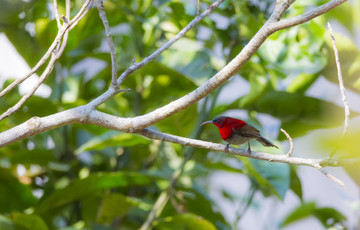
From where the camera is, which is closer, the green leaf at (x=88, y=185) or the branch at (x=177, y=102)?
the branch at (x=177, y=102)

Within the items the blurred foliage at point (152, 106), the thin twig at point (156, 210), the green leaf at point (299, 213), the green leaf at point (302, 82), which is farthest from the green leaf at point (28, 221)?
the green leaf at point (299, 213)

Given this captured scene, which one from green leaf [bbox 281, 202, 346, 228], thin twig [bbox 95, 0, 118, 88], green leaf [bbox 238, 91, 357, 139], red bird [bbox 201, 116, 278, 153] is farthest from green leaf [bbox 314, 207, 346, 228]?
thin twig [bbox 95, 0, 118, 88]

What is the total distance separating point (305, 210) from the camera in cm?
223

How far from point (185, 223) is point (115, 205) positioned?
265 millimetres

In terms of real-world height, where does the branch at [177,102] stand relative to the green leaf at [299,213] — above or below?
above

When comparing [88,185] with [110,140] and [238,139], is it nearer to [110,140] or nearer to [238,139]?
[110,140]

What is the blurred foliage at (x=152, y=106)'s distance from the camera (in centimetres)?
179

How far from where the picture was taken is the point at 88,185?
179 centimetres

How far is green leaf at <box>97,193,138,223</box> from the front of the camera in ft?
5.76

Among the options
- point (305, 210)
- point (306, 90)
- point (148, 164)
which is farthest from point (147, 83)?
point (305, 210)

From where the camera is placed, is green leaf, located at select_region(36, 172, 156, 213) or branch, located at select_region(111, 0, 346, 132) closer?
branch, located at select_region(111, 0, 346, 132)

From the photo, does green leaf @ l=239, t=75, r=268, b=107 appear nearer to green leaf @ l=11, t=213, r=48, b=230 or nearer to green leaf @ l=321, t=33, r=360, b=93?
green leaf @ l=321, t=33, r=360, b=93

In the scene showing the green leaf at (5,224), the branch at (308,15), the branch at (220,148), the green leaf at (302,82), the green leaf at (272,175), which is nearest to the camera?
the branch at (308,15)

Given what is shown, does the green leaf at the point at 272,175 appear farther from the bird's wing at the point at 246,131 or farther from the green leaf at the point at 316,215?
the green leaf at the point at 316,215
